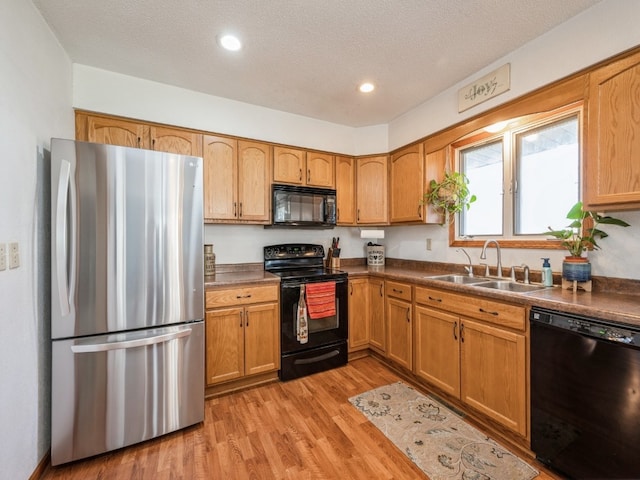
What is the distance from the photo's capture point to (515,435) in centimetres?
167

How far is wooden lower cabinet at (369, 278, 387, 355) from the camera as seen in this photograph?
109 inches

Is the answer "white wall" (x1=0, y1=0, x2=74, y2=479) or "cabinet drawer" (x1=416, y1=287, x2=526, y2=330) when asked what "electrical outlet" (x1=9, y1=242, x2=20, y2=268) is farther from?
→ "cabinet drawer" (x1=416, y1=287, x2=526, y2=330)

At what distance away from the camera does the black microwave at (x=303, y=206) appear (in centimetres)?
277

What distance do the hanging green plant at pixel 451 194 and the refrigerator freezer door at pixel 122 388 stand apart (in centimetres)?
230

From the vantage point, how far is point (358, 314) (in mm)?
2879

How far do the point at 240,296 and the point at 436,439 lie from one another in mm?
1701

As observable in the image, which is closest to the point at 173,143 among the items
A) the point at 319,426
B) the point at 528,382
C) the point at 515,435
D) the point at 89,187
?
the point at 89,187

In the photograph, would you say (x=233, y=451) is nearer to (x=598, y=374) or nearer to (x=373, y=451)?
(x=373, y=451)

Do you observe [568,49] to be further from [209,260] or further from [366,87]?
[209,260]

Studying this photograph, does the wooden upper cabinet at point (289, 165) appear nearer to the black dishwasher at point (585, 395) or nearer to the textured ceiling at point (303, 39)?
the textured ceiling at point (303, 39)

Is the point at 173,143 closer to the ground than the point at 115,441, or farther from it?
farther from it

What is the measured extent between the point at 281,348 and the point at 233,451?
0.87 meters

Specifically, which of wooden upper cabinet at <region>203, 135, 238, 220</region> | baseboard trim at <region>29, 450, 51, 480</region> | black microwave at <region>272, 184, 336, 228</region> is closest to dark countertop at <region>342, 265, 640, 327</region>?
black microwave at <region>272, 184, 336, 228</region>

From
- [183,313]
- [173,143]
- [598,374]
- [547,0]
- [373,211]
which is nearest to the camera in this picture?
[598,374]
